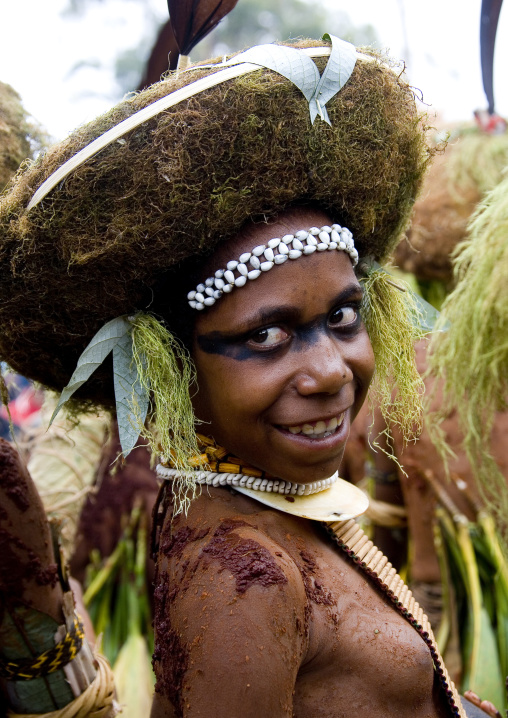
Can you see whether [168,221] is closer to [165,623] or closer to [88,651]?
[165,623]

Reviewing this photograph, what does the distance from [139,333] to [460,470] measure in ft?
6.59

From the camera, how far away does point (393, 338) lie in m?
1.62

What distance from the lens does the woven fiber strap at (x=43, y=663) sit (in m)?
1.53

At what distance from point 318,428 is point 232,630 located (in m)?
0.43

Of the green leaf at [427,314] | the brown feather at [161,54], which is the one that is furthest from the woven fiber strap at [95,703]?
the brown feather at [161,54]

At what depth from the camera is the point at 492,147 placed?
3418mm

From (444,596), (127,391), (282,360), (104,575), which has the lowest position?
(104,575)

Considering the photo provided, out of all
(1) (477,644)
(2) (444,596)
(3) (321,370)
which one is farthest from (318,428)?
(2) (444,596)

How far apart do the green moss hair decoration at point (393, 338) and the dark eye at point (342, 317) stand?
0.19 meters

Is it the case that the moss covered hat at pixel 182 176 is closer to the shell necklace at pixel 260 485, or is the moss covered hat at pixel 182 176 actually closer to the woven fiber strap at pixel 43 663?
the shell necklace at pixel 260 485

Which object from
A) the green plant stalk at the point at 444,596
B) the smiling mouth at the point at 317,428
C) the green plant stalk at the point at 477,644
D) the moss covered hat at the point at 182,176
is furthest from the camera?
the green plant stalk at the point at 444,596

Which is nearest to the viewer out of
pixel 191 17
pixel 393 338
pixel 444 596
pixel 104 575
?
pixel 191 17

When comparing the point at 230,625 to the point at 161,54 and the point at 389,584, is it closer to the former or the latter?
the point at 389,584

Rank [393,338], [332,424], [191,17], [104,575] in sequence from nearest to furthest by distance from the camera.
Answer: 1. [332,424]
2. [191,17]
3. [393,338]
4. [104,575]
